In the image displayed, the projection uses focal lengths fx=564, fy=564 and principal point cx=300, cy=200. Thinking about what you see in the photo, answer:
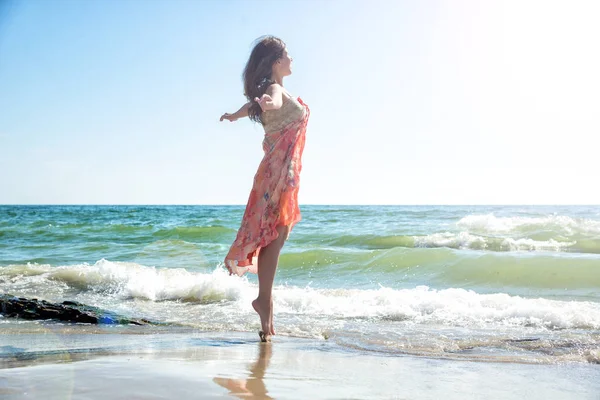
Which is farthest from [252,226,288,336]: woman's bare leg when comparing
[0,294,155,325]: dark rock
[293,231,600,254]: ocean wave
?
[293,231,600,254]: ocean wave

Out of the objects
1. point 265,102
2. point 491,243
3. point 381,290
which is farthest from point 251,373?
point 491,243

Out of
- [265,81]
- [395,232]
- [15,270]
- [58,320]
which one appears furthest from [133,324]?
[395,232]

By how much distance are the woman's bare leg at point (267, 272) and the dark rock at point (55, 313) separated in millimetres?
1195

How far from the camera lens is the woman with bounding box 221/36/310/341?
3.32 m

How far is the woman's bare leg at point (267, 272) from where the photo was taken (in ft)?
11.1

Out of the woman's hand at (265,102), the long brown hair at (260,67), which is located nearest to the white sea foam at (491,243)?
the long brown hair at (260,67)

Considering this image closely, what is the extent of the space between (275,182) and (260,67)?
70 cm

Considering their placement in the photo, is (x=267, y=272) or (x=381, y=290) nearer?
(x=267, y=272)

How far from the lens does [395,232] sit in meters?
15.7

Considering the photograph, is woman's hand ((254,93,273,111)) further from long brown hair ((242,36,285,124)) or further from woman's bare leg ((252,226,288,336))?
woman's bare leg ((252,226,288,336))

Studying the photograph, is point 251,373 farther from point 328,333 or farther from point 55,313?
point 55,313

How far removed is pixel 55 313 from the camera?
4.27 metres

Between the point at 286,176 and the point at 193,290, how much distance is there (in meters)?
3.25

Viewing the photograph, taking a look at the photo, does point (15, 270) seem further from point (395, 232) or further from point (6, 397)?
point (395, 232)
